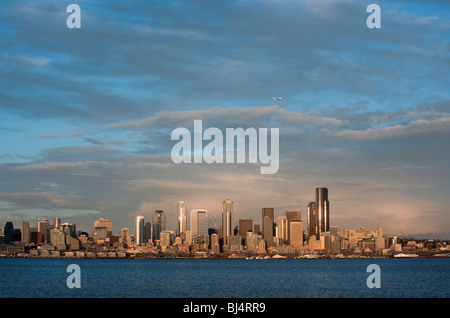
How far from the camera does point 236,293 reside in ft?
Answer: 269
